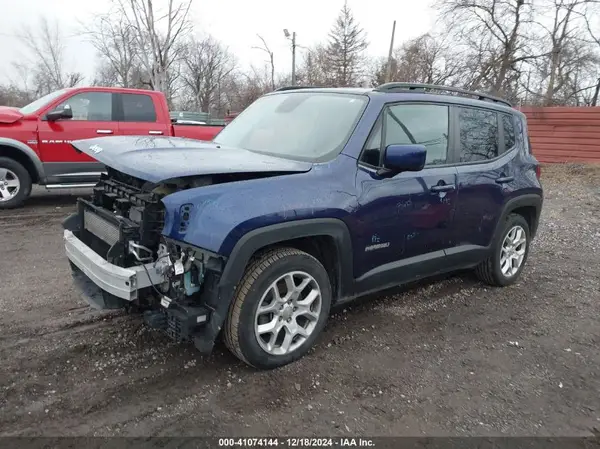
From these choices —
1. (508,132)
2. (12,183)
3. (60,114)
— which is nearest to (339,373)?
(508,132)

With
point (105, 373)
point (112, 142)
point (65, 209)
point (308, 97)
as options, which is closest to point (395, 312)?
point (308, 97)

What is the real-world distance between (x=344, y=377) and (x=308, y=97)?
2311 millimetres

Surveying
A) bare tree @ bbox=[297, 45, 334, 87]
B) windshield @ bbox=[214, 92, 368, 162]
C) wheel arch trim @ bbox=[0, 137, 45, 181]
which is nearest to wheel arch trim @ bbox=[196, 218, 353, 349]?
windshield @ bbox=[214, 92, 368, 162]

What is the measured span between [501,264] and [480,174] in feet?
3.82

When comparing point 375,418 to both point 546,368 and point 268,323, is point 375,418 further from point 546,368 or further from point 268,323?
point 546,368

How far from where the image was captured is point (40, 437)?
245 centimetres

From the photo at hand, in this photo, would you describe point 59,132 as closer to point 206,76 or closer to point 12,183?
point 12,183

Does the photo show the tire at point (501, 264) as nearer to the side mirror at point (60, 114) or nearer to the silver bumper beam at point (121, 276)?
the silver bumper beam at point (121, 276)

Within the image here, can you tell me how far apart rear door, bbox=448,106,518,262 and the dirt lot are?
2.20ft

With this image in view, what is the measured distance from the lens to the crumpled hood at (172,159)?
2.74 m

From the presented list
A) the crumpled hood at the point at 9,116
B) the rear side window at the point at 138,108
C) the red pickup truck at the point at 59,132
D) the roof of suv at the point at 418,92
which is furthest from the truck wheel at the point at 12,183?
the roof of suv at the point at 418,92

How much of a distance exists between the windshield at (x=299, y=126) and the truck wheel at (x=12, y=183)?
498 centimetres

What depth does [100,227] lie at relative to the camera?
10.7 ft

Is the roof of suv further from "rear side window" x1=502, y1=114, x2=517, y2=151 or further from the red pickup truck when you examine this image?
the red pickup truck
